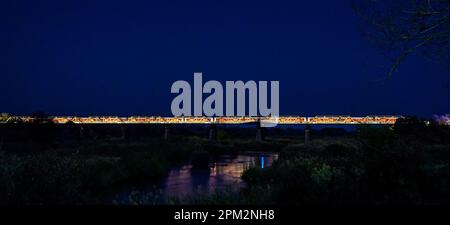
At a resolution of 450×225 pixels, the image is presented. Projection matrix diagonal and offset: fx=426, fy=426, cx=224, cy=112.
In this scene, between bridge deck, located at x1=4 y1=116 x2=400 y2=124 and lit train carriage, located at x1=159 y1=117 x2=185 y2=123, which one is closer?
bridge deck, located at x1=4 y1=116 x2=400 y2=124

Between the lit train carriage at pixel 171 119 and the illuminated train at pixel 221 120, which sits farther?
the lit train carriage at pixel 171 119

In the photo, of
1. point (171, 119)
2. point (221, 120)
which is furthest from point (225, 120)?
point (171, 119)

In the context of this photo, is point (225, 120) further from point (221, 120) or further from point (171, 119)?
point (171, 119)

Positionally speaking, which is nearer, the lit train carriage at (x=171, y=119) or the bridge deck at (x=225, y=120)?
the bridge deck at (x=225, y=120)

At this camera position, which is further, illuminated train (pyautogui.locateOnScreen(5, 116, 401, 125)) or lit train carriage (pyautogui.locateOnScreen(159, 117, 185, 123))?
lit train carriage (pyautogui.locateOnScreen(159, 117, 185, 123))

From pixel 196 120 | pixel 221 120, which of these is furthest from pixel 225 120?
pixel 196 120

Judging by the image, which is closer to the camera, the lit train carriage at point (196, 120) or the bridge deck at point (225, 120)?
the bridge deck at point (225, 120)

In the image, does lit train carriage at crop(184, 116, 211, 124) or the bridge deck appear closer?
the bridge deck
